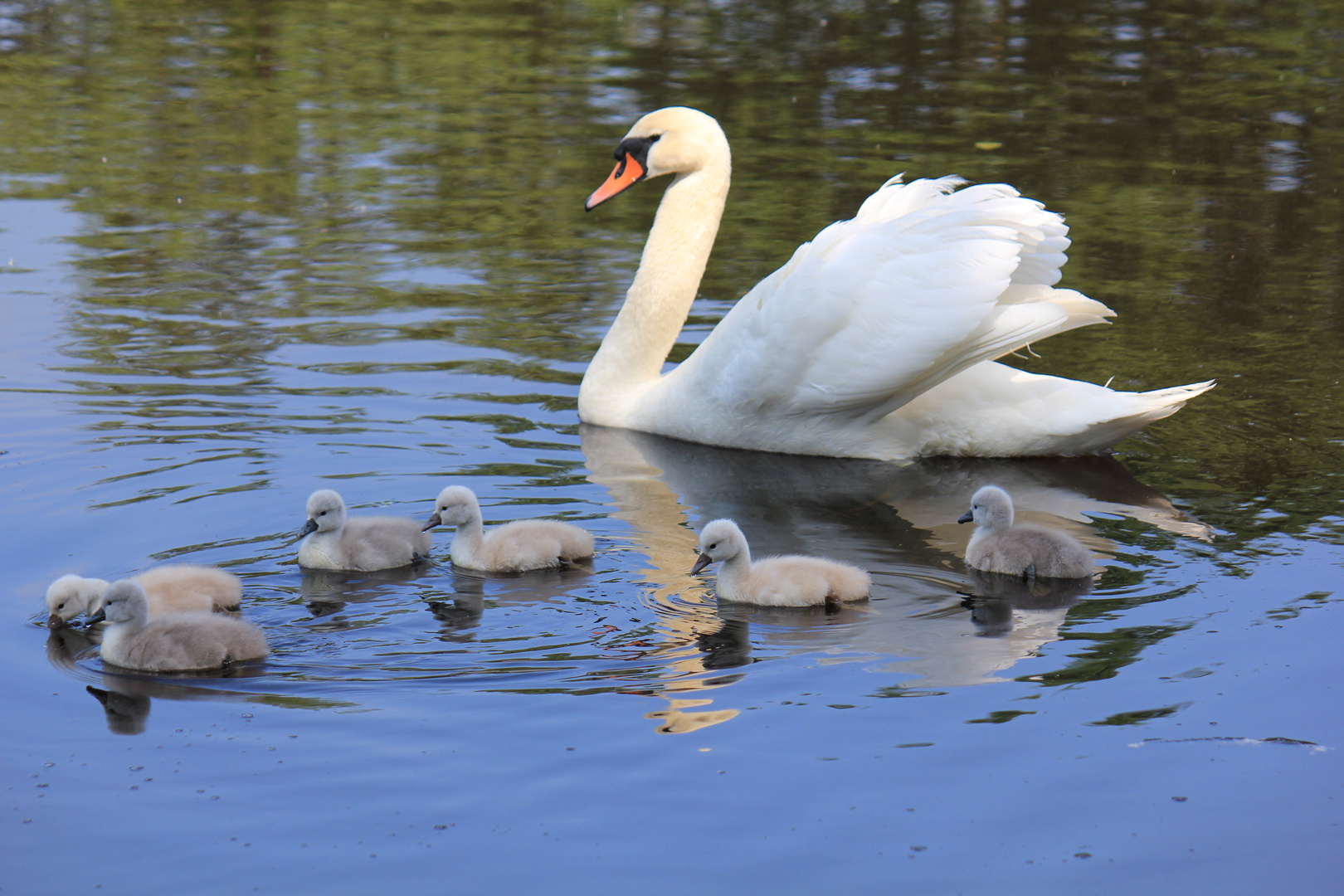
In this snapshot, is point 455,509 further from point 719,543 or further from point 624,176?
point 624,176

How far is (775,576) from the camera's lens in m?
6.54

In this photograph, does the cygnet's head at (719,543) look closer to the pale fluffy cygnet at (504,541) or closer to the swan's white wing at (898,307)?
the pale fluffy cygnet at (504,541)

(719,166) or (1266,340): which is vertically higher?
(719,166)

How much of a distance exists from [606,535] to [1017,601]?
1.96m

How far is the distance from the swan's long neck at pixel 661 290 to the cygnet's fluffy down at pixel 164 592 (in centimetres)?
362

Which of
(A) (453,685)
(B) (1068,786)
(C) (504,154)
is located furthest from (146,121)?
(B) (1068,786)

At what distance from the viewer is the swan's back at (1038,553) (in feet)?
22.5

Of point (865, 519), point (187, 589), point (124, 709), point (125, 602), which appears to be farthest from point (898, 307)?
point (124, 709)

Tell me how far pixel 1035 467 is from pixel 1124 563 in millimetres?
1723

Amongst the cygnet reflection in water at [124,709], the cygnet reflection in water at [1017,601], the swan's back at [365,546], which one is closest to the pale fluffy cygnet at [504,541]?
the swan's back at [365,546]

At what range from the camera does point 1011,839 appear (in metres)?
4.78

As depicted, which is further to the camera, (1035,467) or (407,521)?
(1035,467)

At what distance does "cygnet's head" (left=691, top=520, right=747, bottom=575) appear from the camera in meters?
6.54

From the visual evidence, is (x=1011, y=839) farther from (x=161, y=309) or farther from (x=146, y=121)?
(x=146, y=121)
